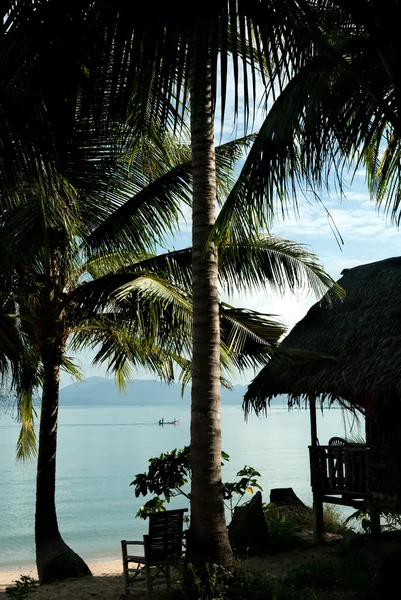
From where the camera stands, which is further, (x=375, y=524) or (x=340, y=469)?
(x=340, y=469)

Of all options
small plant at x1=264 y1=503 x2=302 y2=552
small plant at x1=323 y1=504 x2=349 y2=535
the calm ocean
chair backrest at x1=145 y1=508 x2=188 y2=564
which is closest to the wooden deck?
small plant at x1=264 y1=503 x2=302 y2=552

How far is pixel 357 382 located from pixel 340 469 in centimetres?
224

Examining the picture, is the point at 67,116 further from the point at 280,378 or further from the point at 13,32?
the point at 280,378

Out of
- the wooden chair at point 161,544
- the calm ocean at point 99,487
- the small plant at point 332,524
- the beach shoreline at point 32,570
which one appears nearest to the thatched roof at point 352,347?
the calm ocean at point 99,487

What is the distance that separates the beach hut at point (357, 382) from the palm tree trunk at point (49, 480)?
2889 millimetres

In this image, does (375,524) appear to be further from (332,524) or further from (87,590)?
(87,590)

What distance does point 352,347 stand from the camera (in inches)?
411

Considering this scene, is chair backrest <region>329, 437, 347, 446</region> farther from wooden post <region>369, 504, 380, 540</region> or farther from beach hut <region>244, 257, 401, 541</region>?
wooden post <region>369, 504, 380, 540</region>

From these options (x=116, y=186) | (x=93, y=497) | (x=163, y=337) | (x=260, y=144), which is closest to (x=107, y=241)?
(x=116, y=186)

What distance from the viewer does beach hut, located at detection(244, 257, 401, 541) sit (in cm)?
981

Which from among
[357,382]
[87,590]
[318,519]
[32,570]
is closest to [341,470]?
[318,519]

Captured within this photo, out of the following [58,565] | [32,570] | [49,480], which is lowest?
[32,570]

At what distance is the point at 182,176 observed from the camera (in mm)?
10742

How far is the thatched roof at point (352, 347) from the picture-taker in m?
9.58
